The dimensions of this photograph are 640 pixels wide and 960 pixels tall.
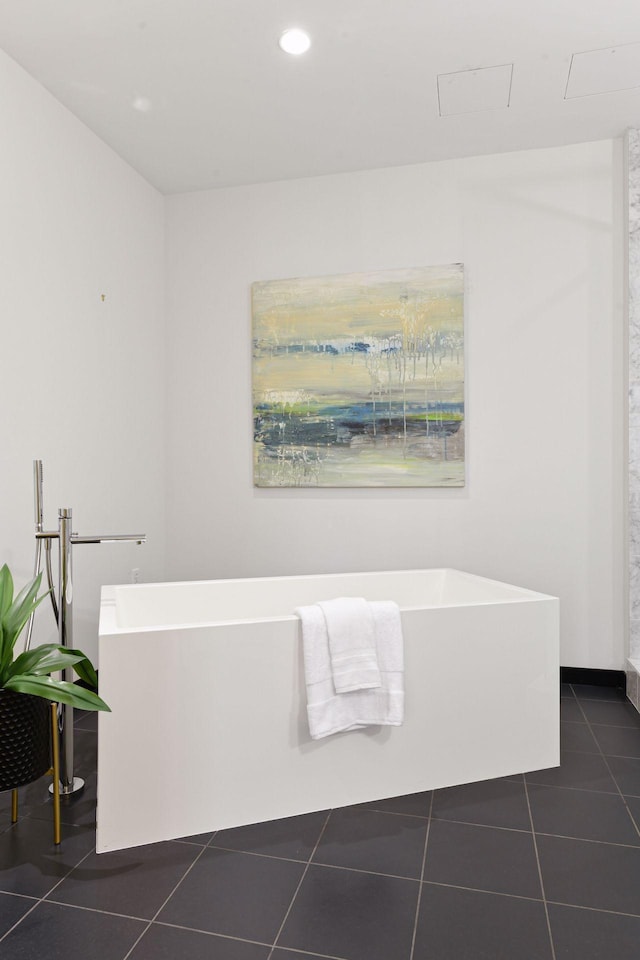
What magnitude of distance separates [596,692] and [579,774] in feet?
3.18

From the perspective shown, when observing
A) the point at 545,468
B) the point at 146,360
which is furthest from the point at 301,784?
the point at 146,360

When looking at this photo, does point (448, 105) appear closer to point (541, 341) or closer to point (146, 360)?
point (541, 341)

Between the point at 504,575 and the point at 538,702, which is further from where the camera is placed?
the point at 504,575

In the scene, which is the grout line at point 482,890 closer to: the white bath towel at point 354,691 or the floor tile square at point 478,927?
the floor tile square at point 478,927

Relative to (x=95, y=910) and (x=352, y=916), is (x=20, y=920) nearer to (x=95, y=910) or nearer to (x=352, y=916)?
(x=95, y=910)

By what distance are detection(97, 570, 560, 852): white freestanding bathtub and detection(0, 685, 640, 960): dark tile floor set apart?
65 millimetres

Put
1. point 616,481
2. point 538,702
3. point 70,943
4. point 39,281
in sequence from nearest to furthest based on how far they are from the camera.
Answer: point 70,943 → point 538,702 → point 39,281 → point 616,481

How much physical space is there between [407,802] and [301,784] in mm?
371

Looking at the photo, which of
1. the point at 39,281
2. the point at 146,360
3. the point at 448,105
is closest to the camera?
the point at 39,281

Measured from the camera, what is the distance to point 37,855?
187cm

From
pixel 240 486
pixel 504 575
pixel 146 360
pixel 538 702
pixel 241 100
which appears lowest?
pixel 538 702

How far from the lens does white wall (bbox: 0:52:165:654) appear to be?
8.43ft

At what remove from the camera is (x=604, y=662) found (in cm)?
330

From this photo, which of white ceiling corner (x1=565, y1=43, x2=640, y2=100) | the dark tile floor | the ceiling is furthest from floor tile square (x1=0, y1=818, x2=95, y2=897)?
white ceiling corner (x1=565, y1=43, x2=640, y2=100)
